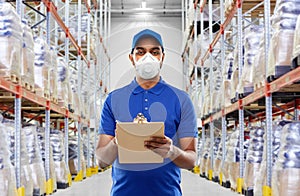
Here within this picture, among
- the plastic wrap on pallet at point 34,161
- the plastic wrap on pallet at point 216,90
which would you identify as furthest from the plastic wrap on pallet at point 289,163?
the plastic wrap on pallet at point 216,90

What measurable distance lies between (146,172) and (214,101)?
864 centimetres

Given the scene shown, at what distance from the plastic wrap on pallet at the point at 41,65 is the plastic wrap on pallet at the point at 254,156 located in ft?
10.0

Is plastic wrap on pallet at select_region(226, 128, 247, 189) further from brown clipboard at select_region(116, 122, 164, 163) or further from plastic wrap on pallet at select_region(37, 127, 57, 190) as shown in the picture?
brown clipboard at select_region(116, 122, 164, 163)

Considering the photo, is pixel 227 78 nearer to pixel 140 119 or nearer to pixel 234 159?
pixel 234 159

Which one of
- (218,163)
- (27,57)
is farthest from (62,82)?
(218,163)

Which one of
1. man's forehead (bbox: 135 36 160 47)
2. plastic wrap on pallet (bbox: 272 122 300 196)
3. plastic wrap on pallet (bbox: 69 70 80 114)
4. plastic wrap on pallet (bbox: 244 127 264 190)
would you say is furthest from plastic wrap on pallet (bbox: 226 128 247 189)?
man's forehead (bbox: 135 36 160 47)

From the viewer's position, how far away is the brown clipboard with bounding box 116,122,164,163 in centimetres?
232

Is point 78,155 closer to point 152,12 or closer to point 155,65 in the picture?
point 155,65

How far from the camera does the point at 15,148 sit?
5.93 meters

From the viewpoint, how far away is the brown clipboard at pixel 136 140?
2318 millimetres

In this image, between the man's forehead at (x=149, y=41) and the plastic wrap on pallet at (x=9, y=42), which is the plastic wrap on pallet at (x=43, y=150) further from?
the man's forehead at (x=149, y=41)

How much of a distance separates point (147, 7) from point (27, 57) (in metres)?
18.2

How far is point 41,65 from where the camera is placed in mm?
7367

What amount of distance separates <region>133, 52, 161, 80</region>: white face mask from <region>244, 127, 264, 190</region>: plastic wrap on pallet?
460 cm
